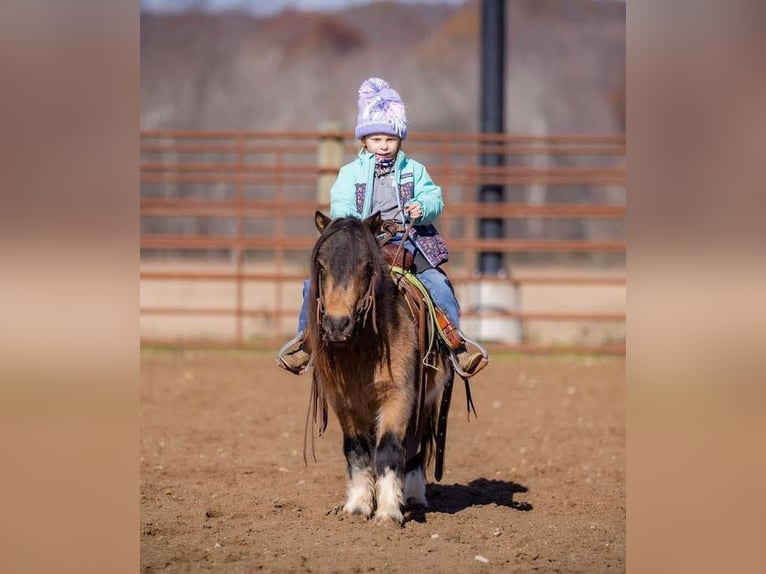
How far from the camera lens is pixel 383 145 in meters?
5.48

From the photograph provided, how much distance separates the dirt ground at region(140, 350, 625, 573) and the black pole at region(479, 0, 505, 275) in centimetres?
243

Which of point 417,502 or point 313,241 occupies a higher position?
point 313,241

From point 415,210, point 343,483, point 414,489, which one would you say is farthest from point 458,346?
point 343,483

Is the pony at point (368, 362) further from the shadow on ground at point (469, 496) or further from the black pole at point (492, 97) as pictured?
the black pole at point (492, 97)

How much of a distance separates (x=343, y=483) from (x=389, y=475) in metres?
1.52

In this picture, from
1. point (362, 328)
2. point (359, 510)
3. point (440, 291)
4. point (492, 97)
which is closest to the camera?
point (362, 328)

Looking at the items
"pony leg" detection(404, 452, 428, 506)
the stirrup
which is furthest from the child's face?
"pony leg" detection(404, 452, 428, 506)

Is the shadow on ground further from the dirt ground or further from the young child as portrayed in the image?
the young child

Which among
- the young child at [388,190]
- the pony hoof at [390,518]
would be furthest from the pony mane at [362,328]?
the pony hoof at [390,518]

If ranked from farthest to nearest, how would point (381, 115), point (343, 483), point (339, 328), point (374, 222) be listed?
point (343, 483) → point (381, 115) → point (374, 222) → point (339, 328)

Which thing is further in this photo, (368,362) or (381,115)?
(381,115)

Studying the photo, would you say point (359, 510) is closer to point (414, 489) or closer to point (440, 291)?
point (414, 489)
